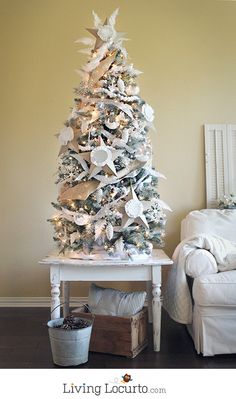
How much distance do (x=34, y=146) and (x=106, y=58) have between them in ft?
4.24

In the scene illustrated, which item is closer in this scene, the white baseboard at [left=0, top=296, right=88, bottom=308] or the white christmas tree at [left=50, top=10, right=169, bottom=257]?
the white christmas tree at [left=50, top=10, right=169, bottom=257]

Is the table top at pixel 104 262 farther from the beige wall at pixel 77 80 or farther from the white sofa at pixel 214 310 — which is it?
the beige wall at pixel 77 80

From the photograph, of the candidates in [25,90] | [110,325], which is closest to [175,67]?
[25,90]

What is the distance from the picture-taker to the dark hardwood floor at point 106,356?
2.17 m

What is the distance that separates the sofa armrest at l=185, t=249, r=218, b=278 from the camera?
236cm

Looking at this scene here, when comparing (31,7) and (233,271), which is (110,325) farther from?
(31,7)

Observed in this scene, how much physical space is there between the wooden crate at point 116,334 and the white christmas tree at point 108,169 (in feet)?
1.45

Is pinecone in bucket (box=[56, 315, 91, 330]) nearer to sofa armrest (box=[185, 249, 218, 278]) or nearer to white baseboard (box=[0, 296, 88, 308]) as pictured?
sofa armrest (box=[185, 249, 218, 278])

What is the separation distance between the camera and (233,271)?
232 cm

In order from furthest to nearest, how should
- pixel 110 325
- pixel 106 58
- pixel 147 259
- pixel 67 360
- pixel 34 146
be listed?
pixel 34 146
pixel 106 58
pixel 147 259
pixel 110 325
pixel 67 360

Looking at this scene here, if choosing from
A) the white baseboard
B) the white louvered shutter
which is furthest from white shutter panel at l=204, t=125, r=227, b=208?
the white baseboard

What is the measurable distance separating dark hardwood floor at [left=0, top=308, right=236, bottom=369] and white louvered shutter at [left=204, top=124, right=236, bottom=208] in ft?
4.48

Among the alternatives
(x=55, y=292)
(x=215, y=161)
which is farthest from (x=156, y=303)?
(x=215, y=161)

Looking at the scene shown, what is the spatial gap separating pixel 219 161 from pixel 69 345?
2.33 metres
